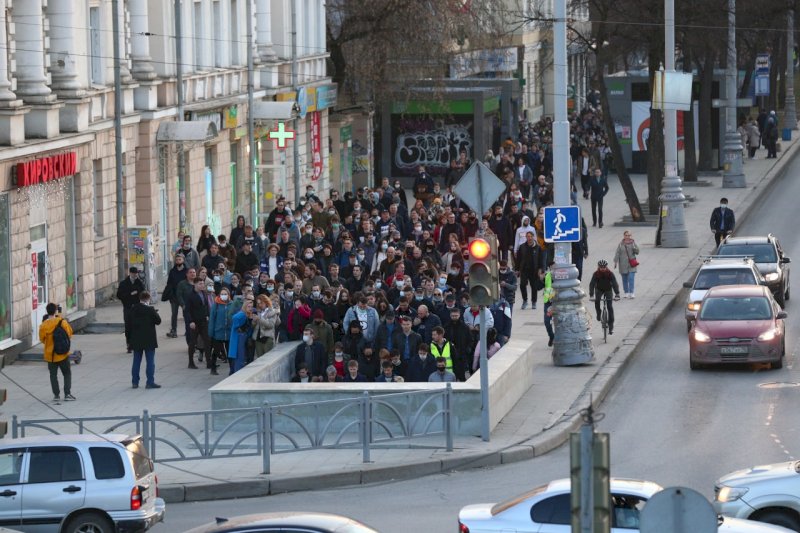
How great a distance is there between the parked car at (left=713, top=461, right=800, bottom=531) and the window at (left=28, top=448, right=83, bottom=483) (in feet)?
19.7

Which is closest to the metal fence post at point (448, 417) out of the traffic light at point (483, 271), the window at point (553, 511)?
the traffic light at point (483, 271)

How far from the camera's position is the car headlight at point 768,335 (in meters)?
26.7

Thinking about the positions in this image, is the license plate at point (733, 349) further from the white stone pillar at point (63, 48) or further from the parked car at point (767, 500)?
the white stone pillar at point (63, 48)

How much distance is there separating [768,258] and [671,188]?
901 centimetres

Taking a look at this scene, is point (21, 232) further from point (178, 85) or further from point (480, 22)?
point (480, 22)

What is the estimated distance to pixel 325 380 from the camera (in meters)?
24.0

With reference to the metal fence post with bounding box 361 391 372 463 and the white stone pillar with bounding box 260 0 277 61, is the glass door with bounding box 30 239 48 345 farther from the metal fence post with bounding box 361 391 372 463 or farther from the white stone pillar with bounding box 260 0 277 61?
the white stone pillar with bounding box 260 0 277 61

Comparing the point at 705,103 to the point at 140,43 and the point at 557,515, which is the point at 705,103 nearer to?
the point at 140,43

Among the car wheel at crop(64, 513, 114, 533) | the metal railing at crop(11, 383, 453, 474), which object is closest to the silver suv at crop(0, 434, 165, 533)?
the car wheel at crop(64, 513, 114, 533)

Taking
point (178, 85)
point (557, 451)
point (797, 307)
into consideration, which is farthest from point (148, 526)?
point (178, 85)

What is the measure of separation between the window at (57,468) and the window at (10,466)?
138mm

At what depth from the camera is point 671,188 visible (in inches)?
1699

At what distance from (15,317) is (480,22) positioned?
98.0 ft

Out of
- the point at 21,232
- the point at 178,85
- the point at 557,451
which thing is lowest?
the point at 557,451
